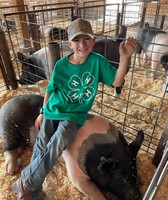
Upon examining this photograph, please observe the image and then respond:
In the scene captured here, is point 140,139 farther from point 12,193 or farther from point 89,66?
point 12,193

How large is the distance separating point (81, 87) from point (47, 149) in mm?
558

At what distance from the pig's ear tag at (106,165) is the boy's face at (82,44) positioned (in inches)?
31.4

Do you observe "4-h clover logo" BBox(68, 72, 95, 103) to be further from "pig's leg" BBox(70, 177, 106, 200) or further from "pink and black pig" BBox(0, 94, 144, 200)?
"pig's leg" BBox(70, 177, 106, 200)

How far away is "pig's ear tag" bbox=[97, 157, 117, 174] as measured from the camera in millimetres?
1372

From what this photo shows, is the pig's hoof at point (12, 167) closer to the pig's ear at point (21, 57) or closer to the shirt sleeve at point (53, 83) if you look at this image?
the shirt sleeve at point (53, 83)

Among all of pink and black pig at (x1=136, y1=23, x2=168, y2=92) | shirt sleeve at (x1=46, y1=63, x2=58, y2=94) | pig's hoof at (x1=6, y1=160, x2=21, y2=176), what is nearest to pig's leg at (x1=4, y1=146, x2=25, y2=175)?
pig's hoof at (x1=6, y1=160, x2=21, y2=176)

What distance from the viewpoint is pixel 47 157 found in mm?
1448

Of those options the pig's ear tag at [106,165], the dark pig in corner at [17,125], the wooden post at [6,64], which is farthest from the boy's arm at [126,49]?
the wooden post at [6,64]

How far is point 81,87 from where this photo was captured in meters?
1.58

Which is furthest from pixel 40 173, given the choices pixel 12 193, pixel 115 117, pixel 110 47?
pixel 110 47

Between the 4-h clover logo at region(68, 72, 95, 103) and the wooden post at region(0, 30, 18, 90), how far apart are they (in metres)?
1.98

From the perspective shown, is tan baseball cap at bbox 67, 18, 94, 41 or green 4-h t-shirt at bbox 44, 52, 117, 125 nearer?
tan baseball cap at bbox 67, 18, 94, 41

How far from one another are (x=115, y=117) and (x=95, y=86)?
1207 millimetres

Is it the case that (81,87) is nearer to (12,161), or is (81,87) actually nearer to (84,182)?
(84,182)
